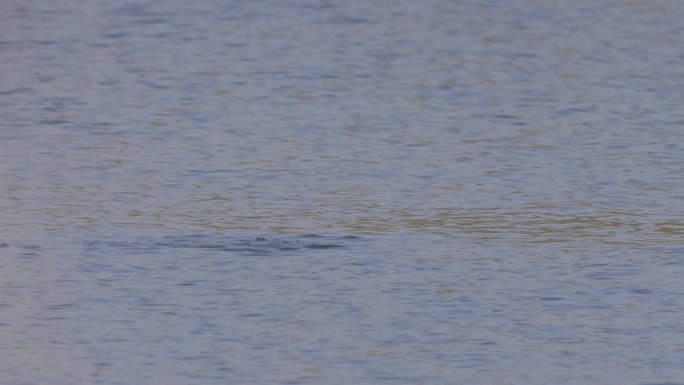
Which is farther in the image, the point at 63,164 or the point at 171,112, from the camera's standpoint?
the point at 171,112

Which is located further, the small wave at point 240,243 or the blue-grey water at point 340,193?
the small wave at point 240,243

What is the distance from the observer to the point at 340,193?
10.2 m

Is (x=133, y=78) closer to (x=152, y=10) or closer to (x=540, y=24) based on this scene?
(x=152, y=10)

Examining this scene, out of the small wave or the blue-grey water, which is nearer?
the blue-grey water

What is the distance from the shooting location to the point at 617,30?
51.7 feet

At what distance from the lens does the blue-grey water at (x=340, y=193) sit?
289 inches

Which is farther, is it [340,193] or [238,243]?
[340,193]

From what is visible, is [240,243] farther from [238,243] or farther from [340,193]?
[340,193]

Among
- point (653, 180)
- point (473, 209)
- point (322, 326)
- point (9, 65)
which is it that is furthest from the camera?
point (9, 65)

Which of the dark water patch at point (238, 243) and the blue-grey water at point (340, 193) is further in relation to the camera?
the dark water patch at point (238, 243)

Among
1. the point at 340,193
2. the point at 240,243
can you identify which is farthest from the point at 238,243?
the point at 340,193

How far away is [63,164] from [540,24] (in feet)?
20.2

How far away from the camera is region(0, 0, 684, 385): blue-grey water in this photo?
7.34 metres

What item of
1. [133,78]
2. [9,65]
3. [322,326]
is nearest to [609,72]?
[133,78]
